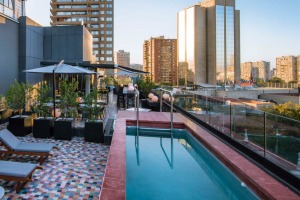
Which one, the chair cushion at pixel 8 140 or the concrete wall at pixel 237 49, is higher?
the concrete wall at pixel 237 49

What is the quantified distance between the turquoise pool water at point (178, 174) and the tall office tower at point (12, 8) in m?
10.4

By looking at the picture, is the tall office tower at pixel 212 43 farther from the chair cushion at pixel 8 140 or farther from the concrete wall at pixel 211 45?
the chair cushion at pixel 8 140

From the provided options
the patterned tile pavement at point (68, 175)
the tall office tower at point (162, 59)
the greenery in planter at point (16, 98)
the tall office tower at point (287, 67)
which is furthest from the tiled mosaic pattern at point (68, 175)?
the tall office tower at point (287, 67)

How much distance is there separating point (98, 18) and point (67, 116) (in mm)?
69446

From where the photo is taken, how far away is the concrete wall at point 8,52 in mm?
13172

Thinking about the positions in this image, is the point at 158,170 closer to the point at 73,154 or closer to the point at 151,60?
the point at 73,154

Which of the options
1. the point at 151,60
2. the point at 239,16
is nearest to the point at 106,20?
the point at 151,60

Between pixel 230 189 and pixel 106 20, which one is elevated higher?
pixel 106 20

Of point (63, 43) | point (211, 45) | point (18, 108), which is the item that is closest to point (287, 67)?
point (211, 45)

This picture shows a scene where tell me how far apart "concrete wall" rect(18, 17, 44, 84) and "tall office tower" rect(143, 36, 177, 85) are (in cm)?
10345

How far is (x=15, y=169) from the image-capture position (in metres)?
4.55

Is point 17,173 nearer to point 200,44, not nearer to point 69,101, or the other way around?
point 69,101

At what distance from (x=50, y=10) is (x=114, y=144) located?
74021 millimetres

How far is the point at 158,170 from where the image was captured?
580cm
